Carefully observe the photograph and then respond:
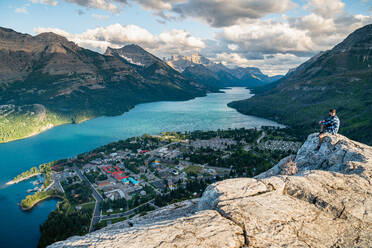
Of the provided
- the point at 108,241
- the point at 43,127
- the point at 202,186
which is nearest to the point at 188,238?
the point at 108,241

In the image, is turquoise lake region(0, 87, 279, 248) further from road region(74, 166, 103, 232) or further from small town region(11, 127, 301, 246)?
road region(74, 166, 103, 232)

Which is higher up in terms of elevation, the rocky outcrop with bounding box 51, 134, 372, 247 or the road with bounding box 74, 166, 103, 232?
the rocky outcrop with bounding box 51, 134, 372, 247

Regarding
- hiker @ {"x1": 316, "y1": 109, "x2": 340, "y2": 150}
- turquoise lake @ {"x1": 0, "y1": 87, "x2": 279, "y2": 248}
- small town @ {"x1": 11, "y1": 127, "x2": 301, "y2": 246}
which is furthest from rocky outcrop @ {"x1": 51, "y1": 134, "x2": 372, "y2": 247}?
turquoise lake @ {"x1": 0, "y1": 87, "x2": 279, "y2": 248}

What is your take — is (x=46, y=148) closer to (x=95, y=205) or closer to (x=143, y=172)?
(x=143, y=172)

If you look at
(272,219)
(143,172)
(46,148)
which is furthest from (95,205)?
(46,148)

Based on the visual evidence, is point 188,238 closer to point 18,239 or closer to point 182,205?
point 182,205

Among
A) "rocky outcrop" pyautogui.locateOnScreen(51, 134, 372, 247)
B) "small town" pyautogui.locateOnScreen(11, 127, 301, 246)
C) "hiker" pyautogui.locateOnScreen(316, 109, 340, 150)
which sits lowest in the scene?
"small town" pyautogui.locateOnScreen(11, 127, 301, 246)
